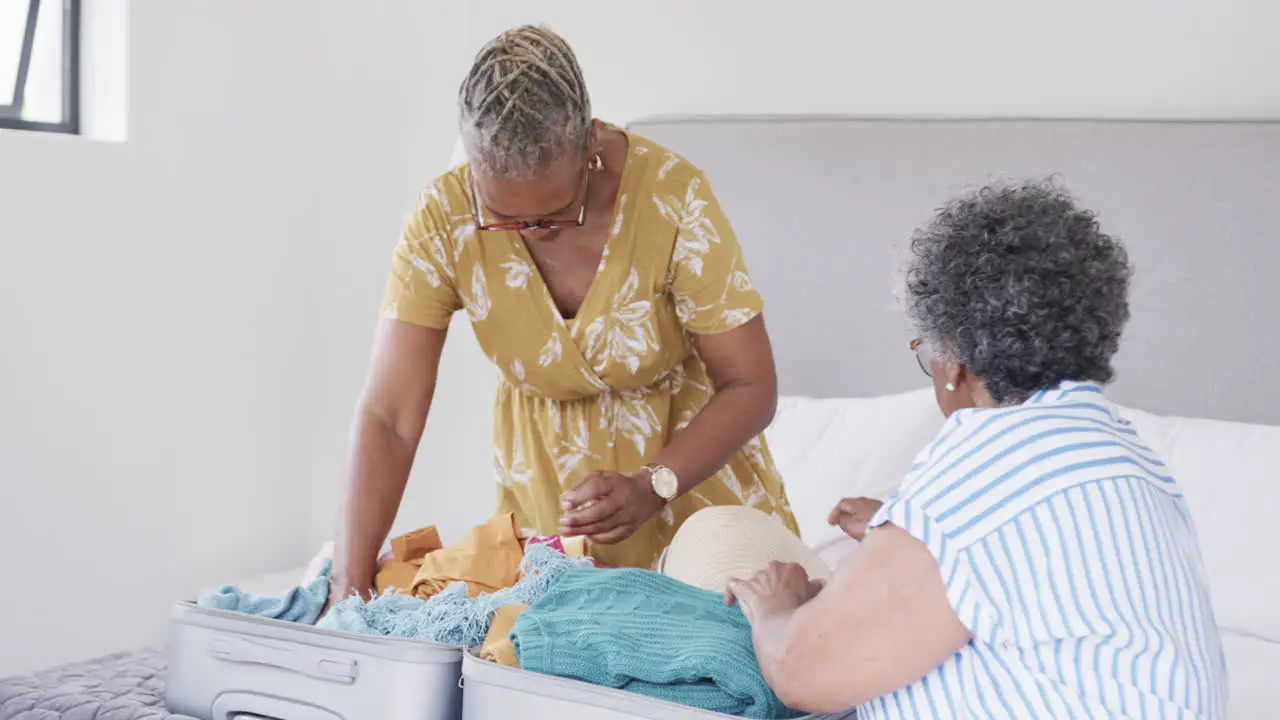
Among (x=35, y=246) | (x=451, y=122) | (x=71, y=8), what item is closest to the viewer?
(x=35, y=246)

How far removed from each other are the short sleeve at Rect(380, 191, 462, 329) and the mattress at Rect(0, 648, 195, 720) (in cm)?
59

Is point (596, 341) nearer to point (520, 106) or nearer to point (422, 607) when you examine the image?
point (520, 106)

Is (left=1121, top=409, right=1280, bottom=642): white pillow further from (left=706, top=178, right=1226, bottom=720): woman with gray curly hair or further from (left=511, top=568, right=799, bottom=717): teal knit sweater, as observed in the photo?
(left=511, top=568, right=799, bottom=717): teal knit sweater

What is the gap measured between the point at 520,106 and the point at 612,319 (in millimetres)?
355

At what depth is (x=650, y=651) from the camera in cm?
123

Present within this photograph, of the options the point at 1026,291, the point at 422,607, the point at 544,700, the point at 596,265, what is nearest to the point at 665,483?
the point at 596,265

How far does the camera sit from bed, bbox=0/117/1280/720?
2.41 m

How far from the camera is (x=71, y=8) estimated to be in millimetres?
3225

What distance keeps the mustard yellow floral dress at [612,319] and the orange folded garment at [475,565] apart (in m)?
0.22

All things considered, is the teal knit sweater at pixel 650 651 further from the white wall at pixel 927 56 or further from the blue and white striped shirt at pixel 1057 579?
the white wall at pixel 927 56

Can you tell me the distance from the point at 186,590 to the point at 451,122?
4.69 feet

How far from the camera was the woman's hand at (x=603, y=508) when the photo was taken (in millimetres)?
1651

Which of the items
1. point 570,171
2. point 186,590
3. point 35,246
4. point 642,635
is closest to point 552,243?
point 570,171

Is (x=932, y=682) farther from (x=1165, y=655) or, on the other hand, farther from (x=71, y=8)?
(x=71, y=8)
